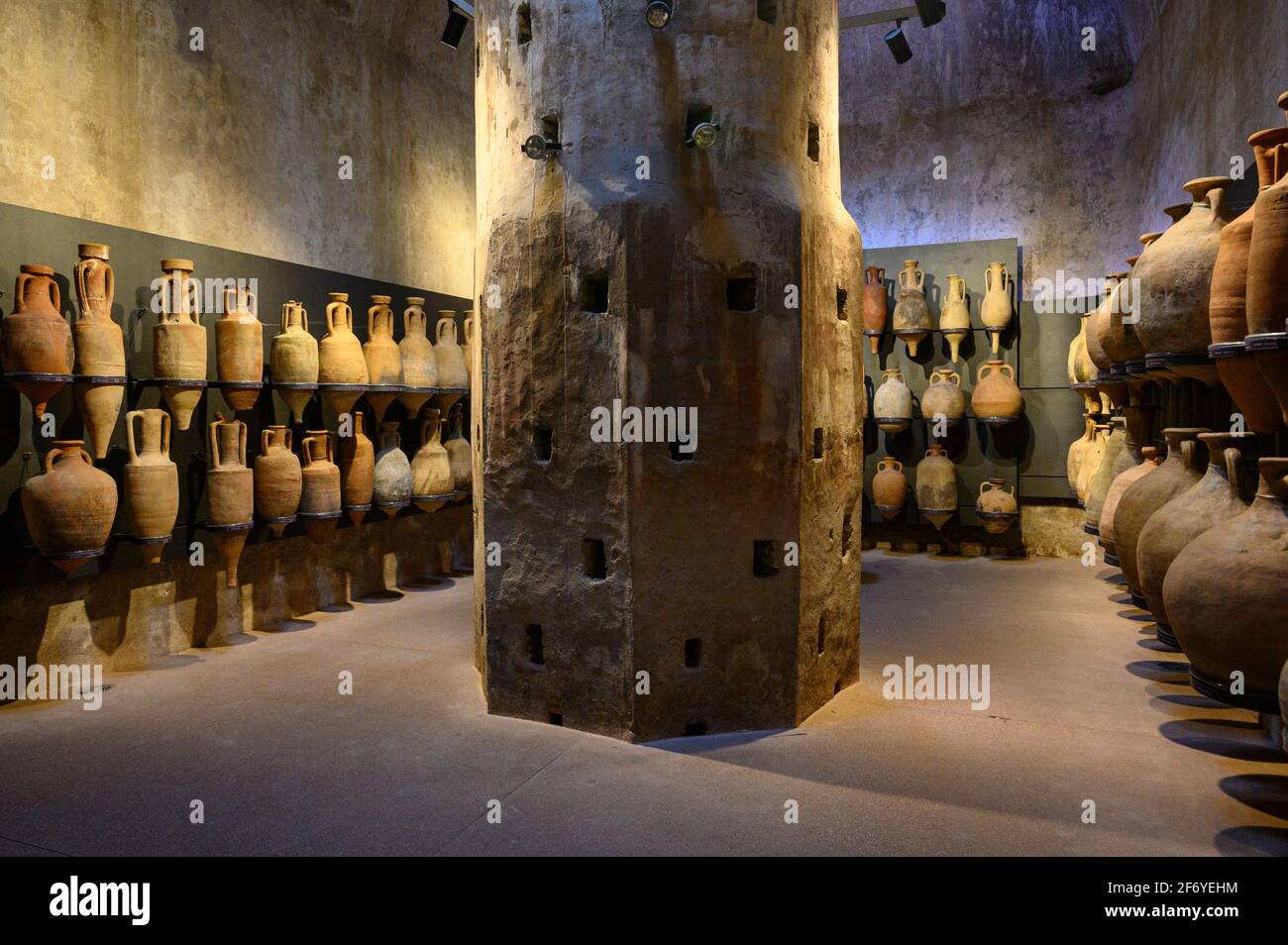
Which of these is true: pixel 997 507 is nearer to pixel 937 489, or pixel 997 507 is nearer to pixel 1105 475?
pixel 937 489

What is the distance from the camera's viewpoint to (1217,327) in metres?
3.76

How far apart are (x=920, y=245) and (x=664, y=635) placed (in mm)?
7373

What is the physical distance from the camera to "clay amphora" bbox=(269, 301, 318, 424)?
21.9 ft

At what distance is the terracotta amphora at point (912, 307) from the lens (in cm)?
990

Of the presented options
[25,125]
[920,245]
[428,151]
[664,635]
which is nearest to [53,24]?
[25,125]

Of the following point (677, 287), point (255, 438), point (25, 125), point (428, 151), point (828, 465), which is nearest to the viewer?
point (677, 287)

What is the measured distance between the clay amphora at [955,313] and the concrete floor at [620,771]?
15.4 feet

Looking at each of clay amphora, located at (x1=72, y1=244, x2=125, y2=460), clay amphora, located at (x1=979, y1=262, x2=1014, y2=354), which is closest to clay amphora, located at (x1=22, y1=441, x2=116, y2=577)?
clay amphora, located at (x1=72, y1=244, x2=125, y2=460)

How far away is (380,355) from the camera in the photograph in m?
7.38

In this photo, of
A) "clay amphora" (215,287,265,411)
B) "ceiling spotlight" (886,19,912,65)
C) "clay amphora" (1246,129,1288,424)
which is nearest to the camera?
"clay amphora" (1246,129,1288,424)

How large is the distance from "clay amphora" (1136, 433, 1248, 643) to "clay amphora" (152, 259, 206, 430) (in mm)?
5821

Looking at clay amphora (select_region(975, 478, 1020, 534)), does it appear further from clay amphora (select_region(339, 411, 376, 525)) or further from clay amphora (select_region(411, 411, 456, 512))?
clay amphora (select_region(339, 411, 376, 525))

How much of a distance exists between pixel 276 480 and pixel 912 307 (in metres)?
6.93

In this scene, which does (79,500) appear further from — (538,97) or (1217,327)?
(1217,327)
